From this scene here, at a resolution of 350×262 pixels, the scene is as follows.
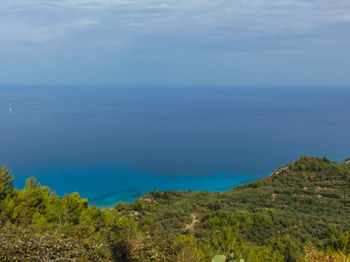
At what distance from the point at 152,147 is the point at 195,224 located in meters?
42.4

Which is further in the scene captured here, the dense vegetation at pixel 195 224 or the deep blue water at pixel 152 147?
the deep blue water at pixel 152 147

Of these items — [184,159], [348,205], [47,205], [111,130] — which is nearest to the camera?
[47,205]

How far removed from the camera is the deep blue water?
3900 centimetres

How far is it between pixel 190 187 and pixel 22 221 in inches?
1155

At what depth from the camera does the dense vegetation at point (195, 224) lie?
510 centimetres

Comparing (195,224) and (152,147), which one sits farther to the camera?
(152,147)

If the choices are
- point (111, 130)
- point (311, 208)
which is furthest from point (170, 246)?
point (111, 130)

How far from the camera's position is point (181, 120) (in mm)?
82875

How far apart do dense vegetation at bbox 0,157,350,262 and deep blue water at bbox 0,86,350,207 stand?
46.6ft

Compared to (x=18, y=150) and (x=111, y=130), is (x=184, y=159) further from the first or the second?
(x=18, y=150)

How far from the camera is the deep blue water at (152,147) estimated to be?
128 feet

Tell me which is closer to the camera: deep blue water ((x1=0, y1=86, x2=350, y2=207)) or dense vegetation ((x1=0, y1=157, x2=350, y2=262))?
dense vegetation ((x1=0, y1=157, x2=350, y2=262))

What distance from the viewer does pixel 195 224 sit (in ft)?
50.2

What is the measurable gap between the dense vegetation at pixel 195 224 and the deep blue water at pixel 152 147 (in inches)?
559
